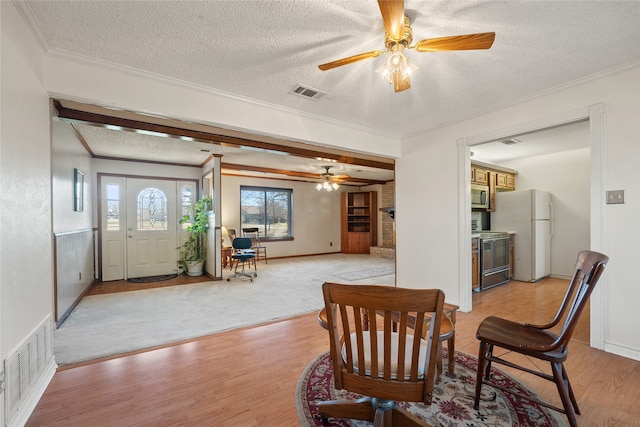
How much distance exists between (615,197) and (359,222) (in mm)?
7054

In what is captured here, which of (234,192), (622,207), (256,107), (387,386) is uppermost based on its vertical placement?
(256,107)

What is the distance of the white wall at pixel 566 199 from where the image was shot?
506 cm

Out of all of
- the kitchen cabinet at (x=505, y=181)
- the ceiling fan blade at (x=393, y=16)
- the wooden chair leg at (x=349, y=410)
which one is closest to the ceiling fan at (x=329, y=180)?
the kitchen cabinet at (x=505, y=181)

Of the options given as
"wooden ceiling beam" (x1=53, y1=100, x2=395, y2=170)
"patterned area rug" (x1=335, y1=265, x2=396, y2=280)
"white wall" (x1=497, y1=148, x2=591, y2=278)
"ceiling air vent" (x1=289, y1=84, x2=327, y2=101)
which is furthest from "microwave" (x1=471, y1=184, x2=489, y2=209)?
"ceiling air vent" (x1=289, y1=84, x2=327, y2=101)

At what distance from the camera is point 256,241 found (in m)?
7.75

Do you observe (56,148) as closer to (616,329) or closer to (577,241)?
(616,329)

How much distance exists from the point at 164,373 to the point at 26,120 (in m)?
1.99

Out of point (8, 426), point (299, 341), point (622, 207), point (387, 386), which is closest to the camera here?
point (387, 386)

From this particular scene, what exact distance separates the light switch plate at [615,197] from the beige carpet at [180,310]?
3259 millimetres

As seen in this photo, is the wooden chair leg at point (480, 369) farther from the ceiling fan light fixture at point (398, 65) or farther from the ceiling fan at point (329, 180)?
the ceiling fan at point (329, 180)

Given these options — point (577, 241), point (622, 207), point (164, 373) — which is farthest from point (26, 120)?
point (577, 241)

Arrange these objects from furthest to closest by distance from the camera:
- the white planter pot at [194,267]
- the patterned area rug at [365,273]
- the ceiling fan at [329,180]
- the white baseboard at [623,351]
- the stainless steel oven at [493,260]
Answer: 1. the ceiling fan at [329,180]
2. the white planter pot at [194,267]
3. the patterned area rug at [365,273]
4. the stainless steel oven at [493,260]
5. the white baseboard at [623,351]

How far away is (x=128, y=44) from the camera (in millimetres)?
2025

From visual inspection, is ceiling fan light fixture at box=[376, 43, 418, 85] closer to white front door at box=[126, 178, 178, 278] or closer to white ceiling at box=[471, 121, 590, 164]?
white ceiling at box=[471, 121, 590, 164]
